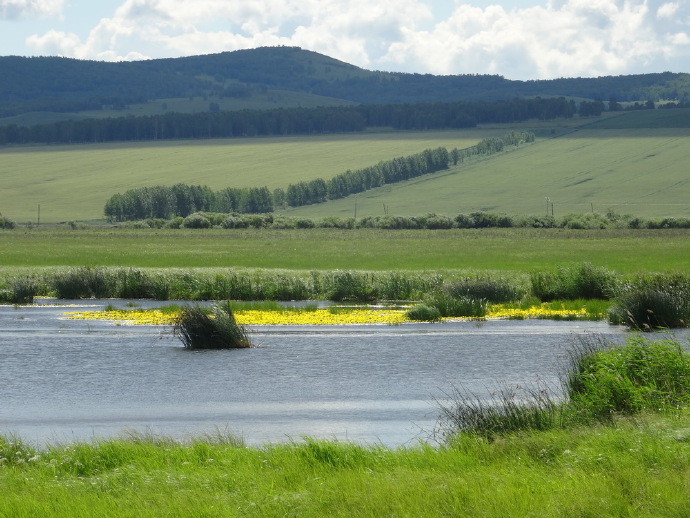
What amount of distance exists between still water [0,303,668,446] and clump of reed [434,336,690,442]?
7.49 ft

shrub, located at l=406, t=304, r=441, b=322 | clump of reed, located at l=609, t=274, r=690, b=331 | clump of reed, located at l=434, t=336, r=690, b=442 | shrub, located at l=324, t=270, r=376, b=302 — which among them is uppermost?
clump of reed, located at l=434, t=336, r=690, b=442

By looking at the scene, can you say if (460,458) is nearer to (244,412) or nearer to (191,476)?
(191,476)

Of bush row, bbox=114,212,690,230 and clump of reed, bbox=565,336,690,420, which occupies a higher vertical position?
clump of reed, bbox=565,336,690,420

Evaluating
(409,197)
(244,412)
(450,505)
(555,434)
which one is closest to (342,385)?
(244,412)

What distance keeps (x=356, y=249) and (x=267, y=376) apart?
179 ft

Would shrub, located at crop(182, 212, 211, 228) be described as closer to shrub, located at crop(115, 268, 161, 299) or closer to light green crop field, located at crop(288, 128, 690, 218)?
light green crop field, located at crop(288, 128, 690, 218)

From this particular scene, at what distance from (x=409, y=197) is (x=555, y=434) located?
14858 cm

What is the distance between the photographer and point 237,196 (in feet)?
528

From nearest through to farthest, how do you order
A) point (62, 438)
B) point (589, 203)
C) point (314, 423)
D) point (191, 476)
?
point (191, 476)
point (62, 438)
point (314, 423)
point (589, 203)

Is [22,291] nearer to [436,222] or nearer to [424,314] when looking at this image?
[424,314]

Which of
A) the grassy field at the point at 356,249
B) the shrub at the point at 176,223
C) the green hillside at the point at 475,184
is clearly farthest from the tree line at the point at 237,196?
the grassy field at the point at 356,249

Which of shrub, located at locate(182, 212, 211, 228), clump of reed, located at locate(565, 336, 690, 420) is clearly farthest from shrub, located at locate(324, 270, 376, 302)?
shrub, located at locate(182, 212, 211, 228)

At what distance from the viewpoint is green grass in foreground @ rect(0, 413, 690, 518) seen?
12.7m

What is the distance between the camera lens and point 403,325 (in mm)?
41312
